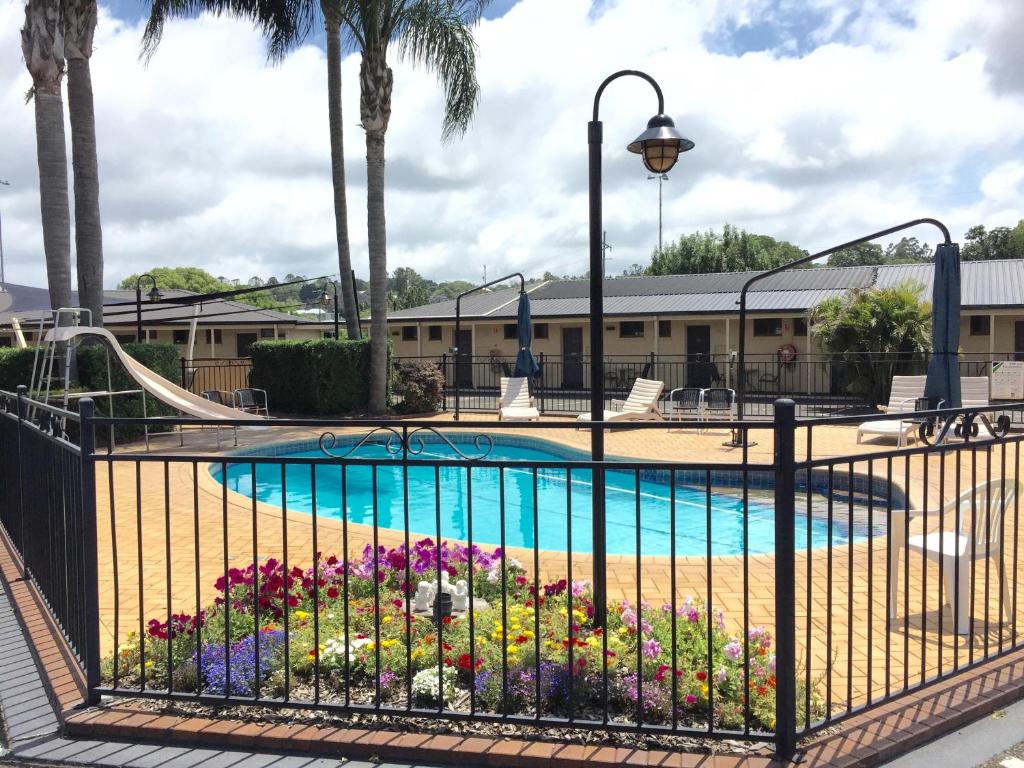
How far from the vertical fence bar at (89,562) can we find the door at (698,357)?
19.8 metres

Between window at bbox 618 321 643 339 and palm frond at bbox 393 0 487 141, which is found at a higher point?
palm frond at bbox 393 0 487 141

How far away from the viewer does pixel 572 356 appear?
2433cm

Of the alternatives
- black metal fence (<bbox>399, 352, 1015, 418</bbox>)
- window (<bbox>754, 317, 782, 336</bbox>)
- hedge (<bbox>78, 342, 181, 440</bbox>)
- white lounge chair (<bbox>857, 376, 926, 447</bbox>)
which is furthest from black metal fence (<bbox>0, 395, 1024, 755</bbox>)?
window (<bbox>754, 317, 782, 336</bbox>)

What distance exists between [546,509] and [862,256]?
7392 centimetres

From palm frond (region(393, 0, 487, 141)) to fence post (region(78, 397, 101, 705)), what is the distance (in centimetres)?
1437

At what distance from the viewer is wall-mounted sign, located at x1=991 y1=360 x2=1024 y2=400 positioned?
1528cm

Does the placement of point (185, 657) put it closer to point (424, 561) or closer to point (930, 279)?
point (424, 561)

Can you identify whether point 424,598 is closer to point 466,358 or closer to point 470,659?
point 470,659

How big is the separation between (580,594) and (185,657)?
1.96 meters

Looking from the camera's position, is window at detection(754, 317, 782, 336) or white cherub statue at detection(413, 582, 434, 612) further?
window at detection(754, 317, 782, 336)

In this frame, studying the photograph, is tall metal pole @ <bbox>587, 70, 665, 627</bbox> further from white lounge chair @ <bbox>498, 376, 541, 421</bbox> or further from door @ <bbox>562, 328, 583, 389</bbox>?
door @ <bbox>562, 328, 583, 389</bbox>

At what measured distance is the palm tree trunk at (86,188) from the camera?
43.5 feet

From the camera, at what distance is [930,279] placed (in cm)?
2159

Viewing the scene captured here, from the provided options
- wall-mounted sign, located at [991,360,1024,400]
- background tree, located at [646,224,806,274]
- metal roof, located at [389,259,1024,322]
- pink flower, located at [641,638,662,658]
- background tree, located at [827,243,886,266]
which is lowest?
pink flower, located at [641,638,662,658]
